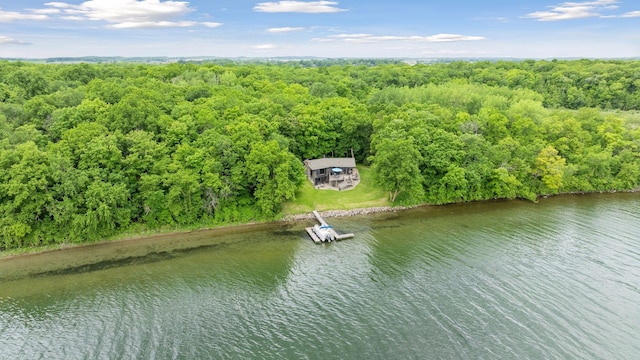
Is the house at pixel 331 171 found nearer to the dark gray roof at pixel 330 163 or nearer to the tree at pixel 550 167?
the dark gray roof at pixel 330 163

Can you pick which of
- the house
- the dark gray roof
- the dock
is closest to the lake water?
the dock

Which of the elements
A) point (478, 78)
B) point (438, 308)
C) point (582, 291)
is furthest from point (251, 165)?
point (478, 78)

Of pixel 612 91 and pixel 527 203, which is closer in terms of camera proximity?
pixel 527 203

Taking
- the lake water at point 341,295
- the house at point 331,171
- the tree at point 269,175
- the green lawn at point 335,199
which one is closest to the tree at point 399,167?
the green lawn at point 335,199

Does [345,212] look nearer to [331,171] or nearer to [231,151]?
[331,171]

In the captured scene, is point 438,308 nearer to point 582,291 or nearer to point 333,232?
point 582,291

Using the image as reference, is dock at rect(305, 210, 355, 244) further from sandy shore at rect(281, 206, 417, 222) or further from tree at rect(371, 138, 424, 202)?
tree at rect(371, 138, 424, 202)
